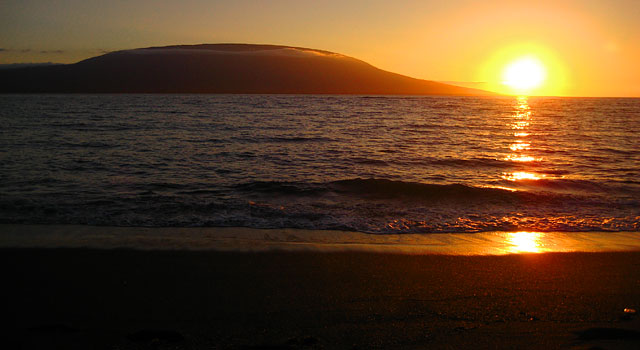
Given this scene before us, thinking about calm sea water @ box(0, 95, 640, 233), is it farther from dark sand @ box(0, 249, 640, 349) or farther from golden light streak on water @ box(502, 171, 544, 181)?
dark sand @ box(0, 249, 640, 349)

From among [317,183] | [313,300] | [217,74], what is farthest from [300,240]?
[217,74]

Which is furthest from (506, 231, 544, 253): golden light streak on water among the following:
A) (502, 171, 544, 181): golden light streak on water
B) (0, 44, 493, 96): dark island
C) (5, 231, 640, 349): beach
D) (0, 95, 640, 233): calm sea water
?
(0, 44, 493, 96): dark island

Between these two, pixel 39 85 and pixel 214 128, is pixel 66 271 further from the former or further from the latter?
pixel 39 85

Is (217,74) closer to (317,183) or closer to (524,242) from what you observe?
(317,183)

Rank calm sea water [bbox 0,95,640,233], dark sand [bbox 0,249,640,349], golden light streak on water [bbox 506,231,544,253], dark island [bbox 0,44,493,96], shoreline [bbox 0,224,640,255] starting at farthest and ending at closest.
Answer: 1. dark island [bbox 0,44,493,96]
2. calm sea water [bbox 0,95,640,233]
3. golden light streak on water [bbox 506,231,544,253]
4. shoreline [bbox 0,224,640,255]
5. dark sand [bbox 0,249,640,349]

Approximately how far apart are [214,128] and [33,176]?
13720 millimetres

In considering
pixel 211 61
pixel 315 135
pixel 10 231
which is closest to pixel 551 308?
pixel 10 231

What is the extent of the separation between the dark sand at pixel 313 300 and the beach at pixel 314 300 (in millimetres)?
10

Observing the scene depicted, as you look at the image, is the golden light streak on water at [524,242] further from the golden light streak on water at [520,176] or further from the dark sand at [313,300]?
the golden light streak on water at [520,176]

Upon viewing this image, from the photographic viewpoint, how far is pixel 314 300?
11.7 ft

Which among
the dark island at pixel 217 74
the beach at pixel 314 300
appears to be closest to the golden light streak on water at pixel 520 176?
the beach at pixel 314 300

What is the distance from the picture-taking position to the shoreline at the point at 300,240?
5.06m

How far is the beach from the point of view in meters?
2.98

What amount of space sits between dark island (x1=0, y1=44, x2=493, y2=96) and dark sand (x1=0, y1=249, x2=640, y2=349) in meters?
121
